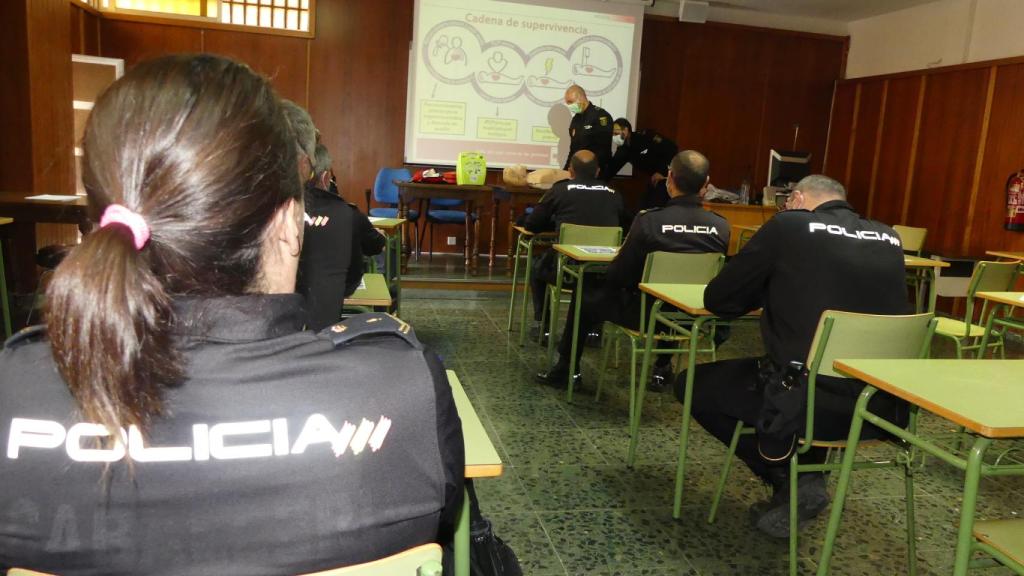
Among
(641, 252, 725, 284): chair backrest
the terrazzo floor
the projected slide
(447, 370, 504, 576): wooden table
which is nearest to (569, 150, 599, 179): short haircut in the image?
the terrazzo floor

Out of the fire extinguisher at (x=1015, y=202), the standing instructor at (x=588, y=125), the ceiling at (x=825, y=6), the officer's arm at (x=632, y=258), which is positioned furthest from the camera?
the ceiling at (x=825, y=6)

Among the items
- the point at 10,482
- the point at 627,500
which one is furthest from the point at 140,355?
the point at 627,500

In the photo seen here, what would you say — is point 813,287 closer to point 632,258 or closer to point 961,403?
point 961,403

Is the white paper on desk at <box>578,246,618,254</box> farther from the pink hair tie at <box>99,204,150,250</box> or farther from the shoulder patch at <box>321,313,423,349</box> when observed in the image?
the pink hair tie at <box>99,204,150,250</box>

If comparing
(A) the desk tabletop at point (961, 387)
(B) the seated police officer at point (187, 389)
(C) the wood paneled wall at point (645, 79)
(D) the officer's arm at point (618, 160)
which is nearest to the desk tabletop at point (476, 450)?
(B) the seated police officer at point (187, 389)

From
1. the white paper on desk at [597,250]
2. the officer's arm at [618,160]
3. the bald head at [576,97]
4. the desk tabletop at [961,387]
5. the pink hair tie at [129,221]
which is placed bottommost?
the desk tabletop at [961,387]

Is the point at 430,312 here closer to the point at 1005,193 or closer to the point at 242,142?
the point at 242,142

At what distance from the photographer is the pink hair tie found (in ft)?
2.17

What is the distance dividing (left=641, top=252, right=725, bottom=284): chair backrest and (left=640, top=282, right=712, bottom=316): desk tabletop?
0.33 meters

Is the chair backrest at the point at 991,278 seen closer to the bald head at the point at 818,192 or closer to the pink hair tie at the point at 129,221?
the bald head at the point at 818,192

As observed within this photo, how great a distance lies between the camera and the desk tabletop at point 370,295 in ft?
8.37

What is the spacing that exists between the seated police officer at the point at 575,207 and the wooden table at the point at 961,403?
260 cm

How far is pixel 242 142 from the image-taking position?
2.32 feet

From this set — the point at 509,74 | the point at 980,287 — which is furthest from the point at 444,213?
the point at 980,287
